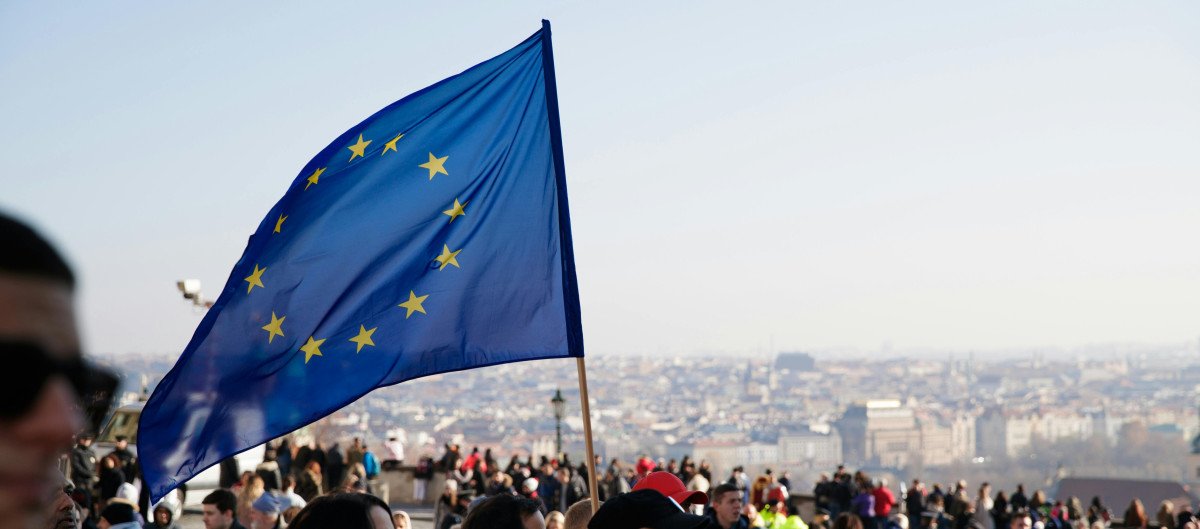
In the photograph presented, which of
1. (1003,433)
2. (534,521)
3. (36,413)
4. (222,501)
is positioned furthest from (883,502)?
(1003,433)

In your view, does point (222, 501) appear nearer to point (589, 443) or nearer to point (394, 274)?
point (394, 274)

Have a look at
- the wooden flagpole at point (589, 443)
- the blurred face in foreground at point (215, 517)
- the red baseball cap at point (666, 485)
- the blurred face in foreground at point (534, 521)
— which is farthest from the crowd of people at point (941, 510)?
the blurred face in foreground at point (534, 521)

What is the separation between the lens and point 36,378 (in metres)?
0.75

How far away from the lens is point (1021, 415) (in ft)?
614

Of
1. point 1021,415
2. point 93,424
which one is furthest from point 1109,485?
point 93,424

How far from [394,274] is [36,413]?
522 centimetres

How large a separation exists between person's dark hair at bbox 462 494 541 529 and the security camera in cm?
1542

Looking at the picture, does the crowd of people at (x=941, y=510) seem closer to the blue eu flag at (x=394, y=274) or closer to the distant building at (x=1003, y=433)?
the blue eu flag at (x=394, y=274)

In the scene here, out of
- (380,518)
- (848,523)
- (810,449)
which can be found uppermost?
(380,518)

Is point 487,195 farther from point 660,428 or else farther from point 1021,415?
point 1021,415

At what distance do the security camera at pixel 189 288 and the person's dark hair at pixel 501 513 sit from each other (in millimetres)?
15417

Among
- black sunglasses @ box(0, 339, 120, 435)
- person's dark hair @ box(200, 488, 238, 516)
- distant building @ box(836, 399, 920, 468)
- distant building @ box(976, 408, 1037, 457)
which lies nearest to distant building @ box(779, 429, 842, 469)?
distant building @ box(836, 399, 920, 468)

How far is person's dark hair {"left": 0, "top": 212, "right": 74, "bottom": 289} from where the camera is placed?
2.41 feet

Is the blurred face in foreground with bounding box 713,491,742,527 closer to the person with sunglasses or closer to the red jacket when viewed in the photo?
the person with sunglasses
